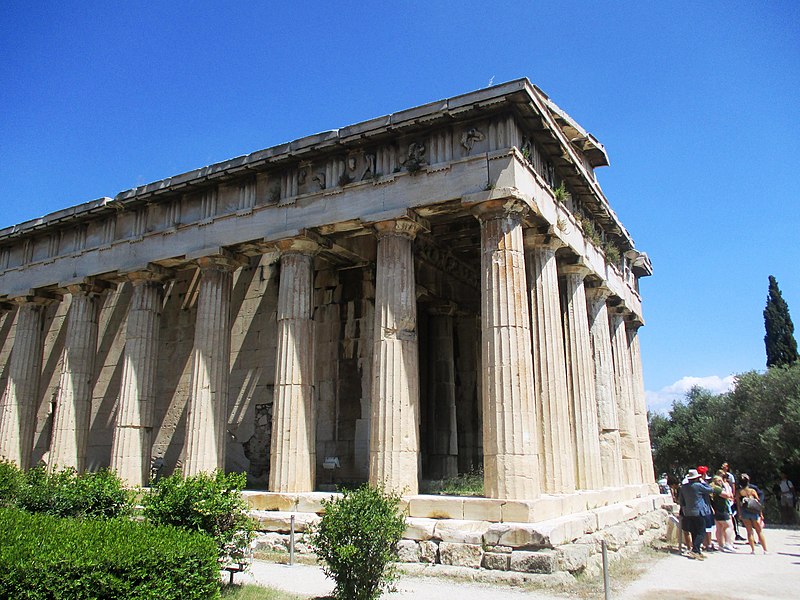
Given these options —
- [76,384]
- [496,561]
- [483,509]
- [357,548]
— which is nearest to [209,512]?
[357,548]

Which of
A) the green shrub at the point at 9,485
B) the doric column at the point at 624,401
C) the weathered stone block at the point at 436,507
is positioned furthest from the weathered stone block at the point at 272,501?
the doric column at the point at 624,401

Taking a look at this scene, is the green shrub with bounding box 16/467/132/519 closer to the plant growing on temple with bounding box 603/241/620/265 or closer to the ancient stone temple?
the ancient stone temple

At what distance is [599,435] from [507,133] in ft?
28.3

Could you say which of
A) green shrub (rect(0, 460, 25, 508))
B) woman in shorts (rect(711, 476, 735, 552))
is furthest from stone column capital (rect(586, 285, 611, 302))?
green shrub (rect(0, 460, 25, 508))

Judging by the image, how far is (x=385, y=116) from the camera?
560 inches

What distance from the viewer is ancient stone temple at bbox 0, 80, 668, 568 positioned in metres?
13.1

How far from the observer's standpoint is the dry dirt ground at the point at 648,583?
9.66 meters

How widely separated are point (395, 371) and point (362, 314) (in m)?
4.90

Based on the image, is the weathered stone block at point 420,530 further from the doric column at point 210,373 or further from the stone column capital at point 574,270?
the stone column capital at point 574,270

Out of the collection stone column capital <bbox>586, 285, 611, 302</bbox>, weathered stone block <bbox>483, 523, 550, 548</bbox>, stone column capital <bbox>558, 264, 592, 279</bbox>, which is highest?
stone column capital <bbox>558, 264, 592, 279</bbox>

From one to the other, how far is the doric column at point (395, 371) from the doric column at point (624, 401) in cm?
855

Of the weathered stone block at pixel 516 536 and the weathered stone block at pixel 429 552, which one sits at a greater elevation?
the weathered stone block at pixel 516 536

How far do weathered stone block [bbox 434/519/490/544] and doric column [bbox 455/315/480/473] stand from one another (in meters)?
9.35

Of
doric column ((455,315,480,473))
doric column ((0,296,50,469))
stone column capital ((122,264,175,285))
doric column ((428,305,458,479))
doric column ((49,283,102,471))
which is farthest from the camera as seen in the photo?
doric column ((455,315,480,473))
